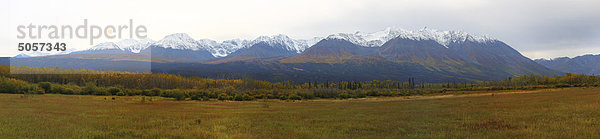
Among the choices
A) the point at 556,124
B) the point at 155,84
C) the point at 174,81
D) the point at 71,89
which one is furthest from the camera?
the point at 174,81

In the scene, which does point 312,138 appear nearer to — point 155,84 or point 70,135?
point 70,135

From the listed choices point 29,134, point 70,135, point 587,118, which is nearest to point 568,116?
point 587,118

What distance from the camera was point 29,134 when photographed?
51.0 ft

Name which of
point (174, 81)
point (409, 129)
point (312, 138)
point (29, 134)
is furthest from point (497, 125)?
point (174, 81)

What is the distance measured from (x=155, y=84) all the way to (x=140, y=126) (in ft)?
562

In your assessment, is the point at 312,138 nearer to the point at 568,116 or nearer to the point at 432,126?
the point at 432,126

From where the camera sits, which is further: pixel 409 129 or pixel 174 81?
pixel 174 81

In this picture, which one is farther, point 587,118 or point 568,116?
point 568,116

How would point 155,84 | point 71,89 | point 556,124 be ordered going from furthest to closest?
point 155,84
point 71,89
point 556,124

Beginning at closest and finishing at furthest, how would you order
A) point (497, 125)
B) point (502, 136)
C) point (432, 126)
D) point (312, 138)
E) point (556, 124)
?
point (502, 136)
point (312, 138)
point (556, 124)
point (497, 125)
point (432, 126)

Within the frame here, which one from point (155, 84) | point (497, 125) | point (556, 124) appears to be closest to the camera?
point (556, 124)

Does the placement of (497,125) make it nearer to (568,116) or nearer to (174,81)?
(568,116)

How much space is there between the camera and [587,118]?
62.0ft

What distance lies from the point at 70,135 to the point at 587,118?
87.8 feet
